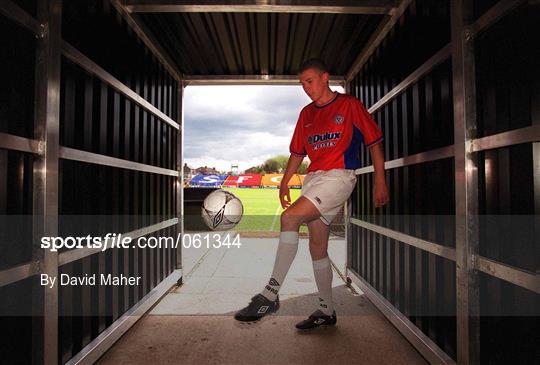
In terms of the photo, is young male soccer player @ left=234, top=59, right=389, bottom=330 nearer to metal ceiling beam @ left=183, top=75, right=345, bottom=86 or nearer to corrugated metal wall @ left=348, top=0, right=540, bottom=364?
corrugated metal wall @ left=348, top=0, right=540, bottom=364

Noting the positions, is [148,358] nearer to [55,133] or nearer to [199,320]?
[199,320]

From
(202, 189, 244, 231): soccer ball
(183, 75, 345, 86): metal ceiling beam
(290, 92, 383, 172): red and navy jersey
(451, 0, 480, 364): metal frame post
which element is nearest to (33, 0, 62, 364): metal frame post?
(290, 92, 383, 172): red and navy jersey

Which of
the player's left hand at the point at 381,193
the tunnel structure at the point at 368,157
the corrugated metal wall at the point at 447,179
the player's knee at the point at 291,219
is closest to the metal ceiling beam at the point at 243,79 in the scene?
the tunnel structure at the point at 368,157

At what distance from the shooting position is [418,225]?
110 inches

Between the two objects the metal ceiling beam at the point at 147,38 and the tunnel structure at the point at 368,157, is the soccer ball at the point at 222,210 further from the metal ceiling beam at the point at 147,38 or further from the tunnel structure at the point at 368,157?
the metal ceiling beam at the point at 147,38

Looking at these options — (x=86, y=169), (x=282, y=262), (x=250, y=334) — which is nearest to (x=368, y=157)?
(x=282, y=262)

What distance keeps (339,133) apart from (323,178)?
45cm

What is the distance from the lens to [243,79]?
207 inches

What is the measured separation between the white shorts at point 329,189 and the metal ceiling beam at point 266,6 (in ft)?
5.51

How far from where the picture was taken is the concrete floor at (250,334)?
2613 millimetres

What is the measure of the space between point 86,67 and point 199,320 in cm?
260

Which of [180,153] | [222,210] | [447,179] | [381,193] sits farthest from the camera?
[222,210]

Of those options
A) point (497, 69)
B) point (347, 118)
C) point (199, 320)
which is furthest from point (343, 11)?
point (199, 320)

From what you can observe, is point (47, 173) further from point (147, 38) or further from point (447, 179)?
point (447, 179)
